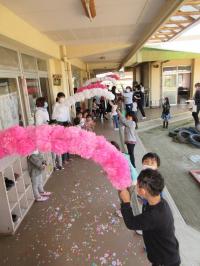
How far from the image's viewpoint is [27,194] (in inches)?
152

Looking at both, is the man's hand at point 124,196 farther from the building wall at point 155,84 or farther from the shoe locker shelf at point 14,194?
the building wall at point 155,84

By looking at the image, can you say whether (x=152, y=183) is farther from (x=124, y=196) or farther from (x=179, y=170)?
(x=179, y=170)

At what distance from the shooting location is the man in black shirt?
5.41ft

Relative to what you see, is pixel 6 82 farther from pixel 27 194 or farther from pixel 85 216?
pixel 85 216

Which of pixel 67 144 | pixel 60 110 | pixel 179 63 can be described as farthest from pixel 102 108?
pixel 67 144

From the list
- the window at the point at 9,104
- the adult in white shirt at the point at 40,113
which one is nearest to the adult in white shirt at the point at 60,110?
the adult in white shirt at the point at 40,113

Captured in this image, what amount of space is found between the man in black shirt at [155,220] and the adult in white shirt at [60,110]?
400cm

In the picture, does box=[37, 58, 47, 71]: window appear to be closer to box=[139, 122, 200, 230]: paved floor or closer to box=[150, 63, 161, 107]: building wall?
box=[139, 122, 200, 230]: paved floor

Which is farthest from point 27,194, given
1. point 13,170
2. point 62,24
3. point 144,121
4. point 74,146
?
point 144,121

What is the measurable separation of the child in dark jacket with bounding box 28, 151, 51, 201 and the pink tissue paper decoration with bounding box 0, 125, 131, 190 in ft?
6.05

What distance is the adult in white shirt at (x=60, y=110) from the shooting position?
5.42 m

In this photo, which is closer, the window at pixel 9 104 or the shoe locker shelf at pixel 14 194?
the shoe locker shelf at pixel 14 194

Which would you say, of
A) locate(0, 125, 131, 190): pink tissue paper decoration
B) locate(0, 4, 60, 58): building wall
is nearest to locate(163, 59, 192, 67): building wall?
locate(0, 4, 60, 58): building wall

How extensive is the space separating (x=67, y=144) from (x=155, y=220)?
892 mm
